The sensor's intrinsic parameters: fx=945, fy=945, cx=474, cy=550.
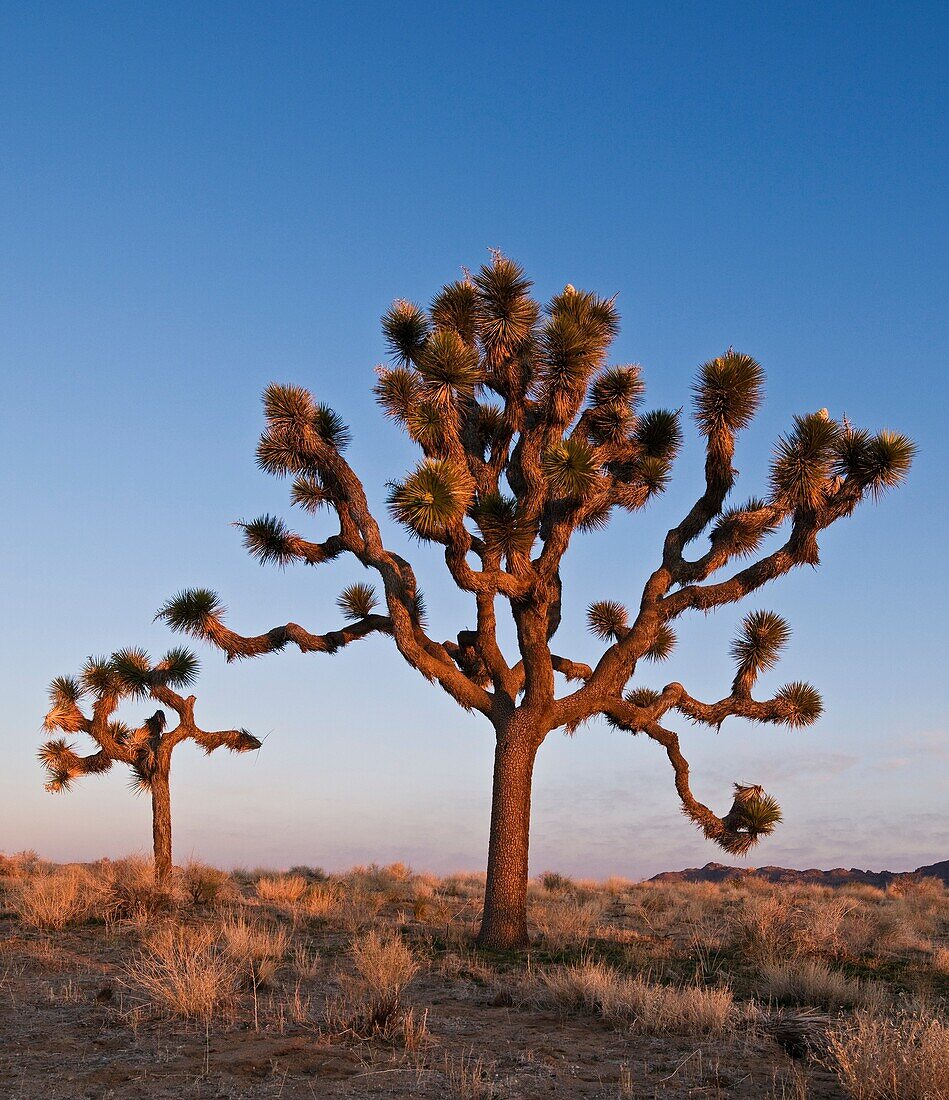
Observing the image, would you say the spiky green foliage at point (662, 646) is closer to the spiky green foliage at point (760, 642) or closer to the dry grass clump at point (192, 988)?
the spiky green foliage at point (760, 642)

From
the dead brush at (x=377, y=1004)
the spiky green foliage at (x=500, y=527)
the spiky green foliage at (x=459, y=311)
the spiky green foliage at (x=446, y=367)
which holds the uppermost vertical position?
the spiky green foliage at (x=459, y=311)

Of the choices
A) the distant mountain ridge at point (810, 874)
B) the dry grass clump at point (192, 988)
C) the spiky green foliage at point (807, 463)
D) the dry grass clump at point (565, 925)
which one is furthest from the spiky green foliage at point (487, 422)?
the distant mountain ridge at point (810, 874)

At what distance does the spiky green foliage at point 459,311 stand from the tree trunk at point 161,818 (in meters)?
10.8

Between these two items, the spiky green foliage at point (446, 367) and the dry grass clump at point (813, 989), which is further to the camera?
the spiky green foliage at point (446, 367)

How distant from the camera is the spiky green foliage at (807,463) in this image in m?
13.9

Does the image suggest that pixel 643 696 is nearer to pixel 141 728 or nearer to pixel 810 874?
pixel 141 728

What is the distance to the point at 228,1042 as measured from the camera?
703 cm

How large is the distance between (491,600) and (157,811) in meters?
9.33

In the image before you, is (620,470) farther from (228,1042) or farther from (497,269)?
(228,1042)

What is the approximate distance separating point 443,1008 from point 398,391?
883cm

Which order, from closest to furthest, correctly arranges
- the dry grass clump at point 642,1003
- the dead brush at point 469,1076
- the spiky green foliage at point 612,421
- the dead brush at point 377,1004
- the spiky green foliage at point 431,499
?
the dead brush at point 469,1076
the dead brush at point 377,1004
the dry grass clump at point 642,1003
the spiky green foliage at point 431,499
the spiky green foliage at point 612,421

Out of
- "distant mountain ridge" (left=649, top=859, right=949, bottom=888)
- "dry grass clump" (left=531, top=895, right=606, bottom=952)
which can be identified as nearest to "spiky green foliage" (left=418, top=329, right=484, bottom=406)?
"dry grass clump" (left=531, top=895, right=606, bottom=952)

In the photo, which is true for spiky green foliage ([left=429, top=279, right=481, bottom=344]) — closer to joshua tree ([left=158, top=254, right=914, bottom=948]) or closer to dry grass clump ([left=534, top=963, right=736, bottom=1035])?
joshua tree ([left=158, top=254, right=914, bottom=948])

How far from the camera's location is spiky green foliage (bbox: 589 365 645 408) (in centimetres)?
1522
